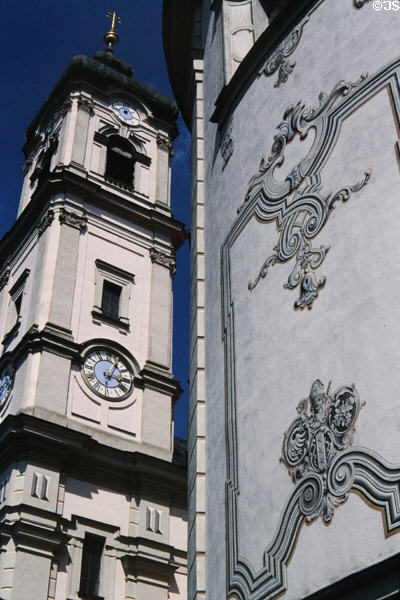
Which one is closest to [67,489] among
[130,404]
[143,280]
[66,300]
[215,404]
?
[130,404]

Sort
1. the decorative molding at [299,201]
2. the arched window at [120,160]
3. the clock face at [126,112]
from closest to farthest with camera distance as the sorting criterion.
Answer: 1. the decorative molding at [299,201]
2. the arched window at [120,160]
3. the clock face at [126,112]

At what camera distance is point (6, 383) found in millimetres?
24250

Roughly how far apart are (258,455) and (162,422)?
17.3 m

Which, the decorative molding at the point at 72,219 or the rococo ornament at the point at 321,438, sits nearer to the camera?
the rococo ornament at the point at 321,438

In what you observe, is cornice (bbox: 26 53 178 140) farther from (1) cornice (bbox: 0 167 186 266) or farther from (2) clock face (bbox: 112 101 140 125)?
(1) cornice (bbox: 0 167 186 266)

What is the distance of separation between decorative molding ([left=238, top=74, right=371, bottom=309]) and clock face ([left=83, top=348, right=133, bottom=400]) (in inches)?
610

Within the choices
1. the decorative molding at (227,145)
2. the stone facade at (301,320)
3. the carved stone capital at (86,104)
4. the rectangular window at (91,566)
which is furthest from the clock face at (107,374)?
the decorative molding at (227,145)

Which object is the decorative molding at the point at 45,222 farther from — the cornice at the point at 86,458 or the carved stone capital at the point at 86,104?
the cornice at the point at 86,458

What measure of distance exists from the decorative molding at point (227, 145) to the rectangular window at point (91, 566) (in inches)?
516

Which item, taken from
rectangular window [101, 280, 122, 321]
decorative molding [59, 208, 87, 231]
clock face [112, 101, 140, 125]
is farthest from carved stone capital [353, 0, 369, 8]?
clock face [112, 101, 140, 125]

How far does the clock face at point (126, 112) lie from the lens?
103ft

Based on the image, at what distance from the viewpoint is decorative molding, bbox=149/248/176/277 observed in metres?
27.6

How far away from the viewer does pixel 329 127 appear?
7387 millimetres

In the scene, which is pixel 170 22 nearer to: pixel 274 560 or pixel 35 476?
pixel 274 560
